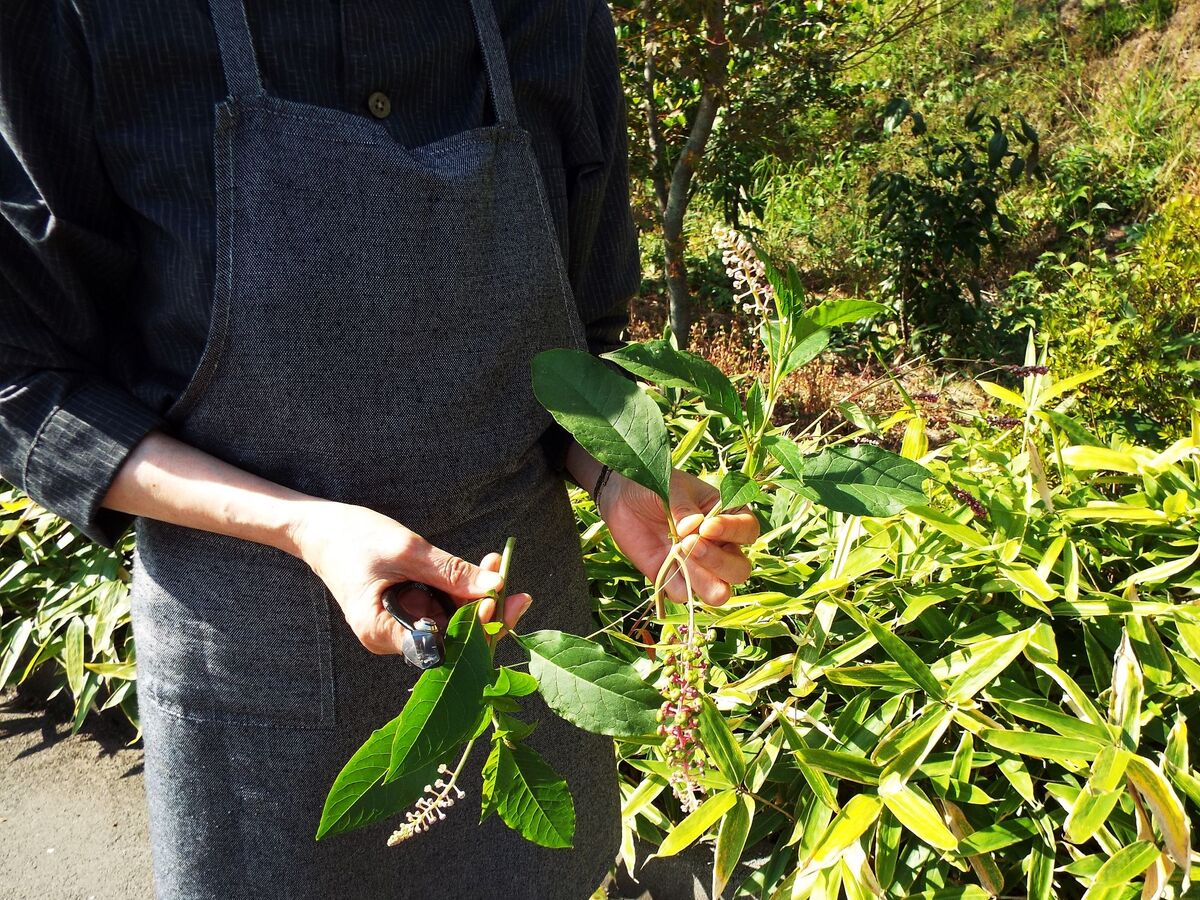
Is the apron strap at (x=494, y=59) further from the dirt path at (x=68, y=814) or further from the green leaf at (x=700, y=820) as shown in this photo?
the dirt path at (x=68, y=814)

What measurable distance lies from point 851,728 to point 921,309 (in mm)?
3071

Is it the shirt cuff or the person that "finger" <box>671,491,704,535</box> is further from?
the shirt cuff

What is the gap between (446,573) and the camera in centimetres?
86

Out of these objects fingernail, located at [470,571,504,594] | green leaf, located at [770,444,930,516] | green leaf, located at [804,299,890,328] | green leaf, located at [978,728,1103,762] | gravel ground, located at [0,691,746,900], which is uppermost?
green leaf, located at [804,299,890,328]

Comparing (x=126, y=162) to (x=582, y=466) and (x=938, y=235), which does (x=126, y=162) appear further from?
(x=938, y=235)

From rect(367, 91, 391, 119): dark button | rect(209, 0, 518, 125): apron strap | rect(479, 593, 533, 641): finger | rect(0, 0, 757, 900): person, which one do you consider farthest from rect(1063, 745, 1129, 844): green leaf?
rect(209, 0, 518, 125): apron strap

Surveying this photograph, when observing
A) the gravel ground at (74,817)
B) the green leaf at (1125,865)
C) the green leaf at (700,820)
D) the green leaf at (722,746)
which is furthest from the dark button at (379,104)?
the gravel ground at (74,817)

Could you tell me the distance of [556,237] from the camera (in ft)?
4.00

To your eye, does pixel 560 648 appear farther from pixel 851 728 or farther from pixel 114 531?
pixel 851 728

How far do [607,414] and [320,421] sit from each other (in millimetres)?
390

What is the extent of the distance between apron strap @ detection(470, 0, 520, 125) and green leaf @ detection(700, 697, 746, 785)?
779 millimetres

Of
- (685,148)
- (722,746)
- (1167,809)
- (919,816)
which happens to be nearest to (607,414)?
(722,746)

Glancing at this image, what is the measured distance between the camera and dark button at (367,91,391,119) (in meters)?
1.11

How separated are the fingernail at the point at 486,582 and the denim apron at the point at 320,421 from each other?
12.4 inches
